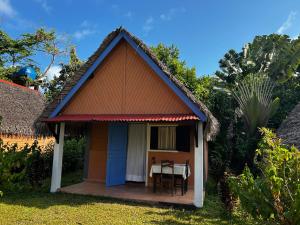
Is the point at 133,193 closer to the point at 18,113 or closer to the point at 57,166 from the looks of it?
the point at 57,166

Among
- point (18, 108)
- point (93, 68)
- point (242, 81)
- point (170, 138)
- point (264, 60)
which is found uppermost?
point (264, 60)

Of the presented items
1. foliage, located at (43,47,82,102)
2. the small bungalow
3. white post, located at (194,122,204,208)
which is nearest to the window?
the small bungalow

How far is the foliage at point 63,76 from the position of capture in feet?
96.2

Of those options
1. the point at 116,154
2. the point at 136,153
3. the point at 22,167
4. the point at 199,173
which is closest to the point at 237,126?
the point at 136,153

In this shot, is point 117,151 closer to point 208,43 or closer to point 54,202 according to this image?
point 54,202

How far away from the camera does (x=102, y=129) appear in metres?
12.5

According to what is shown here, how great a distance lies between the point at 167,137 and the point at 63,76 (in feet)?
69.4

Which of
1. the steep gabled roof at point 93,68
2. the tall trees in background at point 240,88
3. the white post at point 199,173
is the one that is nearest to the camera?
the white post at point 199,173

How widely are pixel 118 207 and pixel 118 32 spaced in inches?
233

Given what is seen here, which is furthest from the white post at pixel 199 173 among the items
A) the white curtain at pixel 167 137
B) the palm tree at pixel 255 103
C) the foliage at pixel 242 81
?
the foliage at pixel 242 81

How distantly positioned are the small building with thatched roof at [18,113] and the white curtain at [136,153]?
13.3 ft

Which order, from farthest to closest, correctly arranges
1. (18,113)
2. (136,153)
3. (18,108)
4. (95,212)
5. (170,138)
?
(18,108) → (18,113) → (136,153) → (170,138) → (95,212)

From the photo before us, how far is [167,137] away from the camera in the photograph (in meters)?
11.5

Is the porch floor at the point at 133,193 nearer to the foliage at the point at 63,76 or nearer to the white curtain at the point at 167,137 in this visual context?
the white curtain at the point at 167,137
